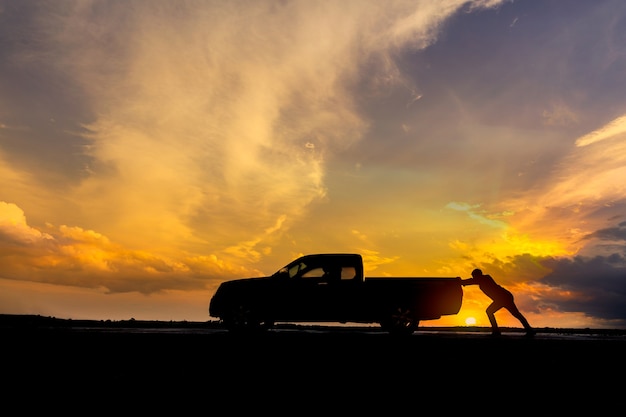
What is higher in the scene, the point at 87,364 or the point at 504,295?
the point at 504,295

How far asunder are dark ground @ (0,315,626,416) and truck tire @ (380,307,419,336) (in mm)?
5343

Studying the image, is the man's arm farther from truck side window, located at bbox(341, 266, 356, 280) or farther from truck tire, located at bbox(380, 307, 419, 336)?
truck side window, located at bbox(341, 266, 356, 280)

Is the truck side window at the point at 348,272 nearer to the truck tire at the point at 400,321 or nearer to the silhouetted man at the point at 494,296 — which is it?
the truck tire at the point at 400,321

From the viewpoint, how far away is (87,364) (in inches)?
297

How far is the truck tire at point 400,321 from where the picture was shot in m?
15.4

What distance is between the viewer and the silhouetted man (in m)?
16.4

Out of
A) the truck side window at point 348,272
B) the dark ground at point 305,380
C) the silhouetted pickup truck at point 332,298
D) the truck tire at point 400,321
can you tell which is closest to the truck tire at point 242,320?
the silhouetted pickup truck at point 332,298

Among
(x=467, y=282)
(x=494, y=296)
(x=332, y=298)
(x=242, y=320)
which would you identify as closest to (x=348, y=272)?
(x=332, y=298)

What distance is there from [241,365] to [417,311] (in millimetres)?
8970

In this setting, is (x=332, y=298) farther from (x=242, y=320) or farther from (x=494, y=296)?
(x=494, y=296)

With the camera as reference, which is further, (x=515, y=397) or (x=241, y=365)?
(x=241, y=365)

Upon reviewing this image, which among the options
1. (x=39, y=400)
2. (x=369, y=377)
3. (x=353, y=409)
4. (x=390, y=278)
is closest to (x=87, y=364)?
(x=39, y=400)

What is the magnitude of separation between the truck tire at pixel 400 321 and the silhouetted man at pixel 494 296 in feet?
7.53

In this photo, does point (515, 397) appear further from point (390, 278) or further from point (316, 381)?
point (390, 278)
